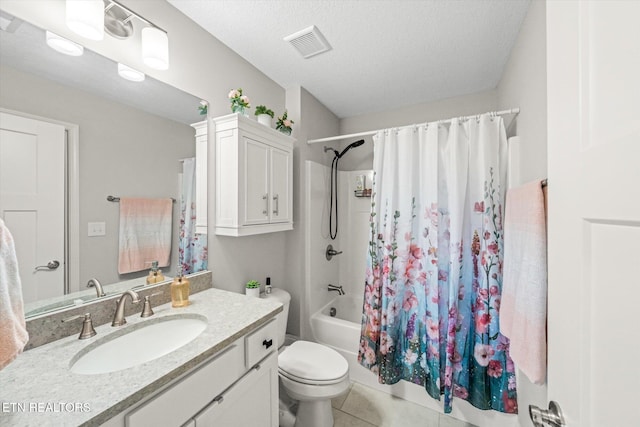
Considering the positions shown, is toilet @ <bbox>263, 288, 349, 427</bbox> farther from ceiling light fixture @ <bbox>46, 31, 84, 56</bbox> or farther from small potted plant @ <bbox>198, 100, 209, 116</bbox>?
ceiling light fixture @ <bbox>46, 31, 84, 56</bbox>

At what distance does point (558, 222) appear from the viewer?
53 centimetres

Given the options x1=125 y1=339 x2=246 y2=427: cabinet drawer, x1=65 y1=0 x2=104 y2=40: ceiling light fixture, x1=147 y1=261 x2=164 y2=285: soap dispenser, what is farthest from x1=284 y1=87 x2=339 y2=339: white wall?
x1=65 y1=0 x2=104 y2=40: ceiling light fixture

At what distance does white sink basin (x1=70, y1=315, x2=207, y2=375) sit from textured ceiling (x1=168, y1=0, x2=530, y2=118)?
1.63 metres

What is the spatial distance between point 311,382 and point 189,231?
1.12 metres

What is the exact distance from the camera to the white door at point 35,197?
826mm

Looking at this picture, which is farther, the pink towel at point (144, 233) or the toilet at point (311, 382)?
the toilet at point (311, 382)

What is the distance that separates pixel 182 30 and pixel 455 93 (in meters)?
2.19

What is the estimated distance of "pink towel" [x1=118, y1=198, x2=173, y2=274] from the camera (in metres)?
1.12

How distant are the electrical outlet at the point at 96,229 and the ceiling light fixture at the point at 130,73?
0.68 m

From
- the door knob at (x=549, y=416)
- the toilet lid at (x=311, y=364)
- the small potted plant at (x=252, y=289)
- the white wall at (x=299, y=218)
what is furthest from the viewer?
the white wall at (x=299, y=218)

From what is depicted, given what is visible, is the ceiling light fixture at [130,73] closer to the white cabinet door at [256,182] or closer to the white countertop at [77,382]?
the white cabinet door at [256,182]

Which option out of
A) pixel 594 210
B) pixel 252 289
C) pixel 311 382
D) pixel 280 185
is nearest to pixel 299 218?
pixel 280 185

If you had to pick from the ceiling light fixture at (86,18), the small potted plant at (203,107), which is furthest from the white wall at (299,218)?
the ceiling light fixture at (86,18)

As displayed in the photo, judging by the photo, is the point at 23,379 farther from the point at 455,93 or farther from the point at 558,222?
the point at 455,93
